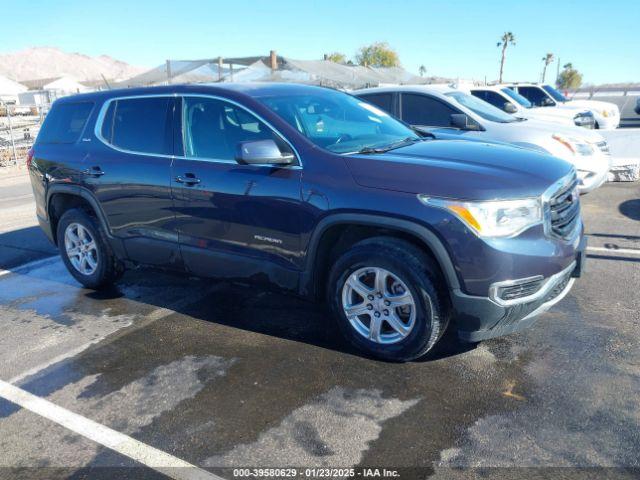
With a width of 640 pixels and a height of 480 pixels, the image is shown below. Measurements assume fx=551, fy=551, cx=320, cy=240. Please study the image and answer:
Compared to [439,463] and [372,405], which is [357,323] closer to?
[372,405]

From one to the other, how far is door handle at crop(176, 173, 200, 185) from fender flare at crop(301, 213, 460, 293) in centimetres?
112

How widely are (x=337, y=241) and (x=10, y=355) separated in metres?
2.58

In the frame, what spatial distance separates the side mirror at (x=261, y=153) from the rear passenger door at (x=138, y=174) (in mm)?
961

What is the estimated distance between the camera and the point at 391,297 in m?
3.54

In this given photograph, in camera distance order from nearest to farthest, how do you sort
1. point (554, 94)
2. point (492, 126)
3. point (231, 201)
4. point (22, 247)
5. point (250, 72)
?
point (231, 201) → point (22, 247) → point (492, 126) → point (554, 94) → point (250, 72)

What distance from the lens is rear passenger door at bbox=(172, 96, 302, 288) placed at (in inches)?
150

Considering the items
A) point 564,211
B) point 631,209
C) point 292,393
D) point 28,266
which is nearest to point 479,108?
point 631,209

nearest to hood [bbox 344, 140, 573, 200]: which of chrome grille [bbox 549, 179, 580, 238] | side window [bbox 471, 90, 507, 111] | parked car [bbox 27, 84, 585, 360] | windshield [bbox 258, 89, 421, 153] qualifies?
parked car [bbox 27, 84, 585, 360]

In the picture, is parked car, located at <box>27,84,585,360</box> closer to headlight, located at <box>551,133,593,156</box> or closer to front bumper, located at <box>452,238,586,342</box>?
front bumper, located at <box>452,238,586,342</box>

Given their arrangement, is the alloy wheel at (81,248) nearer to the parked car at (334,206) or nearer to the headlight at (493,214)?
the parked car at (334,206)

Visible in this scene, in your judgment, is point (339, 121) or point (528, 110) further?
point (528, 110)

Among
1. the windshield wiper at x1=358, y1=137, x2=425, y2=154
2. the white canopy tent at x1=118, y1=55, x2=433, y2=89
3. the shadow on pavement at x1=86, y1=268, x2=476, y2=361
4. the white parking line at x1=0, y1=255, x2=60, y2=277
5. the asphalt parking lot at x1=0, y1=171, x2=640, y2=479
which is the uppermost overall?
the white canopy tent at x1=118, y1=55, x2=433, y2=89

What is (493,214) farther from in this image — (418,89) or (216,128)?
(418,89)

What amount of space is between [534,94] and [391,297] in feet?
53.1
